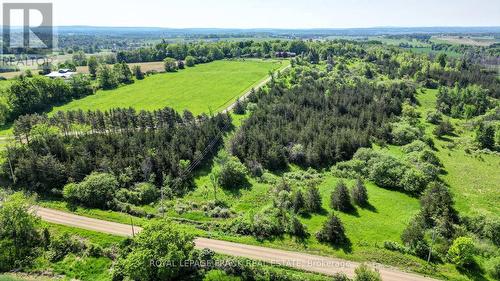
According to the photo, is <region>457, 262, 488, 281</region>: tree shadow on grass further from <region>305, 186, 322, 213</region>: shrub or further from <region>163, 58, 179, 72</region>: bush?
<region>163, 58, 179, 72</region>: bush

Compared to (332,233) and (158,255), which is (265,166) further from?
(158,255)

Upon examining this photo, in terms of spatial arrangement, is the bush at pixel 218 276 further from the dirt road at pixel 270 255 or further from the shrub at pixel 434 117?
the shrub at pixel 434 117

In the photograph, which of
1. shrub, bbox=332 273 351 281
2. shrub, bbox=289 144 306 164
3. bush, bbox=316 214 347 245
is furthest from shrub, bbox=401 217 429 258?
shrub, bbox=289 144 306 164

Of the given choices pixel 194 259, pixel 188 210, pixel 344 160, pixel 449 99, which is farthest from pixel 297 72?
pixel 194 259

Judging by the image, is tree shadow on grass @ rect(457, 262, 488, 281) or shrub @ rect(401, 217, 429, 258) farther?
shrub @ rect(401, 217, 429, 258)

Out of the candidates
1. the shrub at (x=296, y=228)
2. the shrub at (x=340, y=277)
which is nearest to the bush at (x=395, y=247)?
the shrub at (x=340, y=277)

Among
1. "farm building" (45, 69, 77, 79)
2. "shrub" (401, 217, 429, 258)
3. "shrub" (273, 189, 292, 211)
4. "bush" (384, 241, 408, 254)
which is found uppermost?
"farm building" (45, 69, 77, 79)
